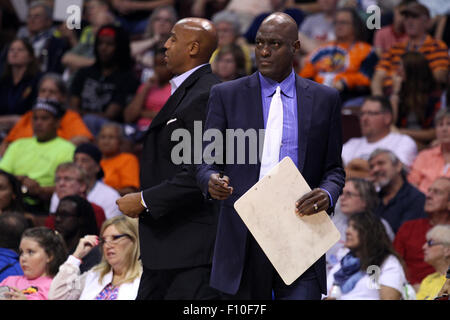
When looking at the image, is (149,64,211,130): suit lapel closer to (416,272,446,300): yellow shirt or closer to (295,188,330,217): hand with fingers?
(295,188,330,217): hand with fingers

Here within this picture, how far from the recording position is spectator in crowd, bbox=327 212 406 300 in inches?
223

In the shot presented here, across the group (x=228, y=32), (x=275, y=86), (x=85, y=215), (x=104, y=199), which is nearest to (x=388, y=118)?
(x=228, y=32)

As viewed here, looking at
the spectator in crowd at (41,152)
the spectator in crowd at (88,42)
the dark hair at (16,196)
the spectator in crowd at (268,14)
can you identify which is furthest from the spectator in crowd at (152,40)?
the dark hair at (16,196)

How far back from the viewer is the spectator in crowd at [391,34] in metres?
8.59

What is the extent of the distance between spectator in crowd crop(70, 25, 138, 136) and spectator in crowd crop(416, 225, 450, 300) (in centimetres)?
394

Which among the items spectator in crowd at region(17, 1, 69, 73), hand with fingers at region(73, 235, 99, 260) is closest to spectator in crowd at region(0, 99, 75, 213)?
hand with fingers at region(73, 235, 99, 260)

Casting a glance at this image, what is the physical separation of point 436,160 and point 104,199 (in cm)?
266

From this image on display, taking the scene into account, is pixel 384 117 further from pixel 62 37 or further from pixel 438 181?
pixel 62 37

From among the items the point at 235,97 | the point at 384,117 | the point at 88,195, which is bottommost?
the point at 88,195

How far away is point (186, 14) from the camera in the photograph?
34.6 ft

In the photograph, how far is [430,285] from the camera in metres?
5.61

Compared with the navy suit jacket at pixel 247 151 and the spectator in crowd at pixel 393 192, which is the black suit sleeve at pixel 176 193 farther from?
the spectator in crowd at pixel 393 192

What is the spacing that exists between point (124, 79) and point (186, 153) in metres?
5.28
